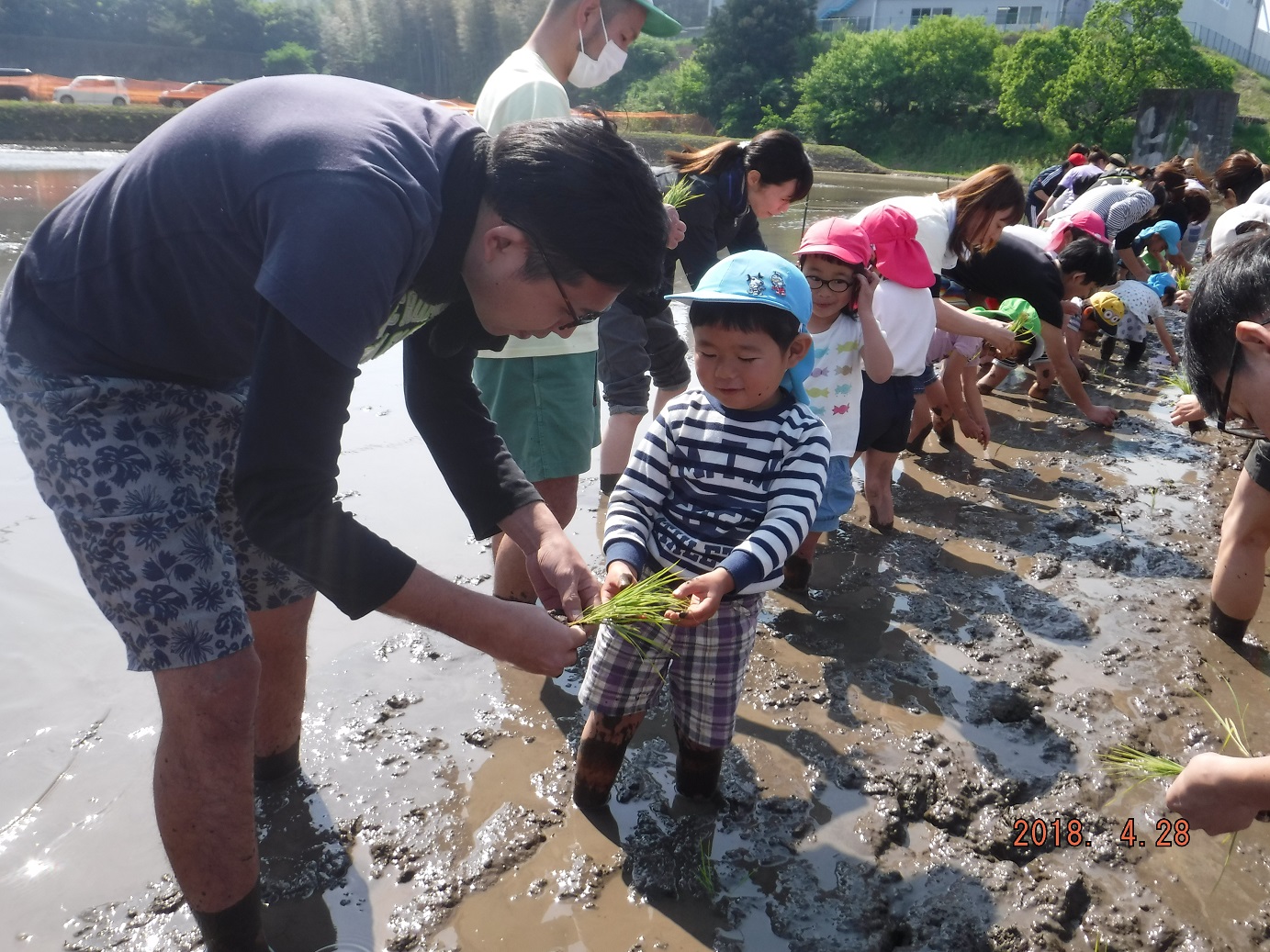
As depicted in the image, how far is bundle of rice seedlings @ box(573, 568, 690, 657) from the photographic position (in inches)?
84.1

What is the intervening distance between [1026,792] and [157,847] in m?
2.47

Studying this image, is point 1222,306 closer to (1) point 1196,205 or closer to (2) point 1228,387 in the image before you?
(2) point 1228,387

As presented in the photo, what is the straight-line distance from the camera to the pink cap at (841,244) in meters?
3.64

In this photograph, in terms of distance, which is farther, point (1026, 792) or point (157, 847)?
point (1026, 792)

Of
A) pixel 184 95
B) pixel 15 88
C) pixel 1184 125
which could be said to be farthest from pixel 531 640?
pixel 1184 125

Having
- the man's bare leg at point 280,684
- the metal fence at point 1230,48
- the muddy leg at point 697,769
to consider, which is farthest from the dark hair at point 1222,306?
the metal fence at point 1230,48

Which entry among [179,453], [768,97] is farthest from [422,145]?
[768,97]

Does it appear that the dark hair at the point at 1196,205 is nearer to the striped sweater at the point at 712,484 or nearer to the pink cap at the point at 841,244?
the pink cap at the point at 841,244

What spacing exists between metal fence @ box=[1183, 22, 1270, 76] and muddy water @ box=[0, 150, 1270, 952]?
2654 inches

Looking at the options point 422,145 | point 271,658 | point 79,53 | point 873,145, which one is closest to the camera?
point 422,145

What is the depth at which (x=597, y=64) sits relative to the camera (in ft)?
12.3

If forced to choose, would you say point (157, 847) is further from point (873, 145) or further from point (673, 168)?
point (873, 145)

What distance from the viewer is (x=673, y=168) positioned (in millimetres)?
4438

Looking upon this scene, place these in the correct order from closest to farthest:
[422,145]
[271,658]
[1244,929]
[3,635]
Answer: [422,145] < [1244,929] < [271,658] < [3,635]
